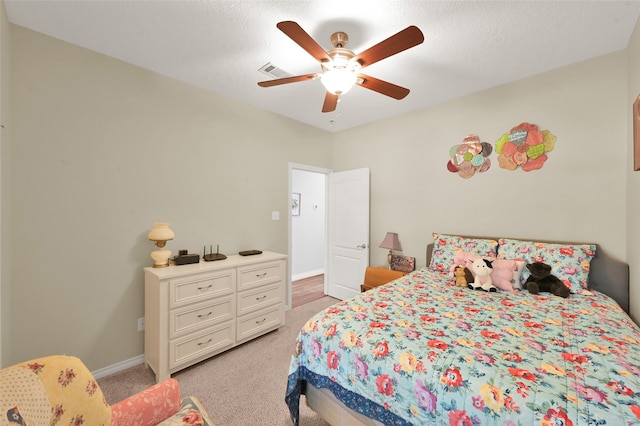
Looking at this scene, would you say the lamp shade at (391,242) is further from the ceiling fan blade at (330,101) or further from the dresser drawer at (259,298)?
the ceiling fan blade at (330,101)

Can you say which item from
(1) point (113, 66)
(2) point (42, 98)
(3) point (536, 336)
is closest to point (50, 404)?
(3) point (536, 336)

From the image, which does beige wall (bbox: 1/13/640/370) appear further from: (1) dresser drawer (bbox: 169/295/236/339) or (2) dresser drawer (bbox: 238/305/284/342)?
(2) dresser drawer (bbox: 238/305/284/342)

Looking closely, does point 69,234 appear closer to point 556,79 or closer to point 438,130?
point 438,130

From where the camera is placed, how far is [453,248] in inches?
105

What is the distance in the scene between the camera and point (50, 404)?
77 centimetres

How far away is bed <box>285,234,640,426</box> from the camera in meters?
0.95

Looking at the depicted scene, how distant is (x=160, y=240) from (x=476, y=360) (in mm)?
2408

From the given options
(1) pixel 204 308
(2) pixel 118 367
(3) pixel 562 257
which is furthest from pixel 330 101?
(2) pixel 118 367

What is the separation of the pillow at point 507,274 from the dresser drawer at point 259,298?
6.83 feet

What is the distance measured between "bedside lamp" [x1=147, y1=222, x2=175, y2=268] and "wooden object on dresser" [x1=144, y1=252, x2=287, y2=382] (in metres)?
0.08

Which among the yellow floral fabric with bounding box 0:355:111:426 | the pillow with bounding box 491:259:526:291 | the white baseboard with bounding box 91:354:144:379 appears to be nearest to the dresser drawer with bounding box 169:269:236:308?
the white baseboard with bounding box 91:354:144:379

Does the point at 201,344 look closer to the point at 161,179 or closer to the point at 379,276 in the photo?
the point at 161,179

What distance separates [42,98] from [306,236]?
13.6ft

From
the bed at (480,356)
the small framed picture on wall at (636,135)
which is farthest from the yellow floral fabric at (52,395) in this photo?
the small framed picture on wall at (636,135)
